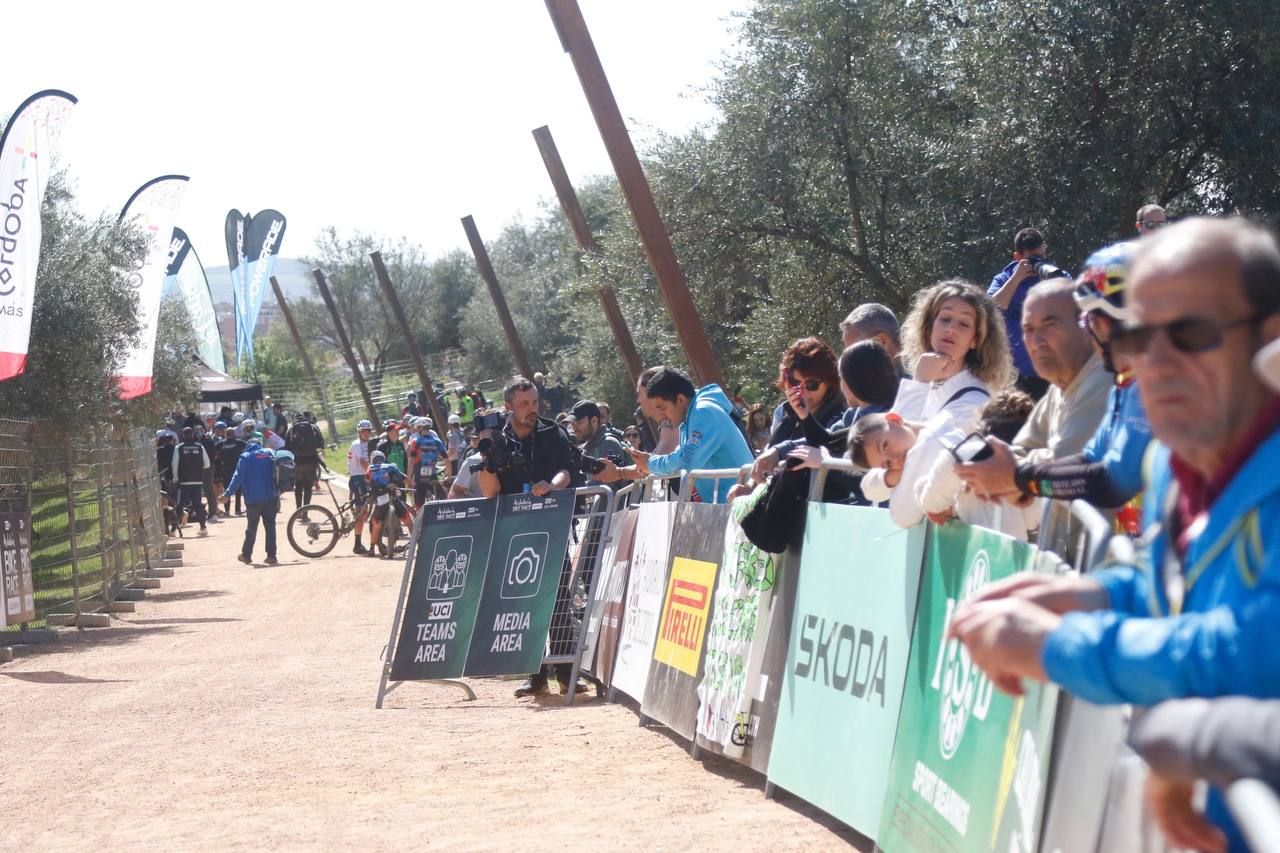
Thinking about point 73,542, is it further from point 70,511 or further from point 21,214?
point 21,214

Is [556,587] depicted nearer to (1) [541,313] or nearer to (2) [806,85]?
(2) [806,85]

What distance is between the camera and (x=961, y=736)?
427 centimetres

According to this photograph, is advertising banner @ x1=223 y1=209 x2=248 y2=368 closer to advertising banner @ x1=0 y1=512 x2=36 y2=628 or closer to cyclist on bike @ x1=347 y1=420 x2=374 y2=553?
cyclist on bike @ x1=347 y1=420 x2=374 y2=553

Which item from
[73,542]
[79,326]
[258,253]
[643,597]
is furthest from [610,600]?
[258,253]

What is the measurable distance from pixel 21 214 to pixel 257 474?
9.33 metres

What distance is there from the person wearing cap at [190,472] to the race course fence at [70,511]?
932 cm

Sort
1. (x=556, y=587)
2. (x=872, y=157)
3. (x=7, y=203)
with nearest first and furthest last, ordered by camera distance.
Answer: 1. (x=556, y=587)
2. (x=7, y=203)
3. (x=872, y=157)

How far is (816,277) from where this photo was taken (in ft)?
71.7

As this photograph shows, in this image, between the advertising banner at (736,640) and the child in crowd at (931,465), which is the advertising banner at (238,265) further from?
the child in crowd at (931,465)

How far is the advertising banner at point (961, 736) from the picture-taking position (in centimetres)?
361

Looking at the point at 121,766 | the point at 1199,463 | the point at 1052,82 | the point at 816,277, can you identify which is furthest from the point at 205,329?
the point at 1199,463

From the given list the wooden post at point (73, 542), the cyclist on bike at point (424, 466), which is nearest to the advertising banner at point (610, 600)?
the wooden post at point (73, 542)

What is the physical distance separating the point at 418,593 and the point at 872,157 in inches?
483

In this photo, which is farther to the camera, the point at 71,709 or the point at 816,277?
the point at 816,277
